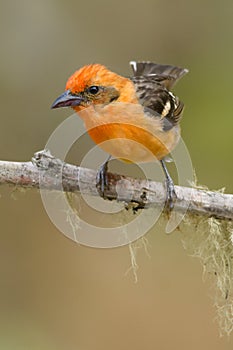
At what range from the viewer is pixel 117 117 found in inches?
156

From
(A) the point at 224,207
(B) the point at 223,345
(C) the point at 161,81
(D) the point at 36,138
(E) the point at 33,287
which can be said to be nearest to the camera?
(A) the point at 224,207

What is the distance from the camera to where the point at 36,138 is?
24.5ft

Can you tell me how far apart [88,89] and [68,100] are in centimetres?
14

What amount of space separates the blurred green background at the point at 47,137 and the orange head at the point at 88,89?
7.24ft

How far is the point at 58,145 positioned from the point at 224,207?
1.17m

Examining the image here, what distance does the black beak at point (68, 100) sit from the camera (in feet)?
12.9

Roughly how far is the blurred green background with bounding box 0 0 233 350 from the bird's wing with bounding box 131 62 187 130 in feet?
5.72

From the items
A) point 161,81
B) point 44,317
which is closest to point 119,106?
point 161,81

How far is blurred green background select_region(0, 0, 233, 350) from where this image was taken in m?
6.27

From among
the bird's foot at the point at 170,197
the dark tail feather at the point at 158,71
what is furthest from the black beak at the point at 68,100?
the dark tail feather at the point at 158,71

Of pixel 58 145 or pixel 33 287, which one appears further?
pixel 33 287

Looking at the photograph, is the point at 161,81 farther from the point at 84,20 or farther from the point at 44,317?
the point at 84,20

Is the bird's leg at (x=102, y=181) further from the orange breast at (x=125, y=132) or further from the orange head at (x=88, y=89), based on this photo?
the orange head at (x=88, y=89)

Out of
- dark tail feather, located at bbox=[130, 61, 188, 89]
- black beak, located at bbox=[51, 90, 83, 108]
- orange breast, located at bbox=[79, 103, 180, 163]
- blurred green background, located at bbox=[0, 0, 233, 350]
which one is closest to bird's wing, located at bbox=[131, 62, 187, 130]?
dark tail feather, located at bbox=[130, 61, 188, 89]
